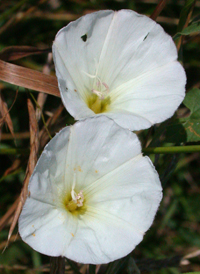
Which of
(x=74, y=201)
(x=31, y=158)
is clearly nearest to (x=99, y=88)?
(x=31, y=158)

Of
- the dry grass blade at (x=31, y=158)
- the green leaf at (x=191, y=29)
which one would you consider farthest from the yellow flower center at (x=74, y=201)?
the green leaf at (x=191, y=29)

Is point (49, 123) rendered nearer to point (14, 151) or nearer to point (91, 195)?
point (14, 151)

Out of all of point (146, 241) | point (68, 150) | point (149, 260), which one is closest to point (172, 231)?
point (146, 241)

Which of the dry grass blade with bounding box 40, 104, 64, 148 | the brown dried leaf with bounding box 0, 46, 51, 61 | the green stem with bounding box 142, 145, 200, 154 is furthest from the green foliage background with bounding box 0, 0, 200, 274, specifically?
the green stem with bounding box 142, 145, 200, 154

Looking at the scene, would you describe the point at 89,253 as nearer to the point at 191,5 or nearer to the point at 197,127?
the point at 197,127

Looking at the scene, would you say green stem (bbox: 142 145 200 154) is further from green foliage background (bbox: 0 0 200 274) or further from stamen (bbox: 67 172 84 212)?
green foliage background (bbox: 0 0 200 274)

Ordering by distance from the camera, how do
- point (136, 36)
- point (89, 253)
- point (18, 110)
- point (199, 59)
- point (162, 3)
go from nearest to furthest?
point (89, 253), point (136, 36), point (162, 3), point (18, 110), point (199, 59)

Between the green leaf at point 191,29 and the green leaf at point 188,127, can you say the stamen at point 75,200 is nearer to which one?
the green leaf at point 188,127
